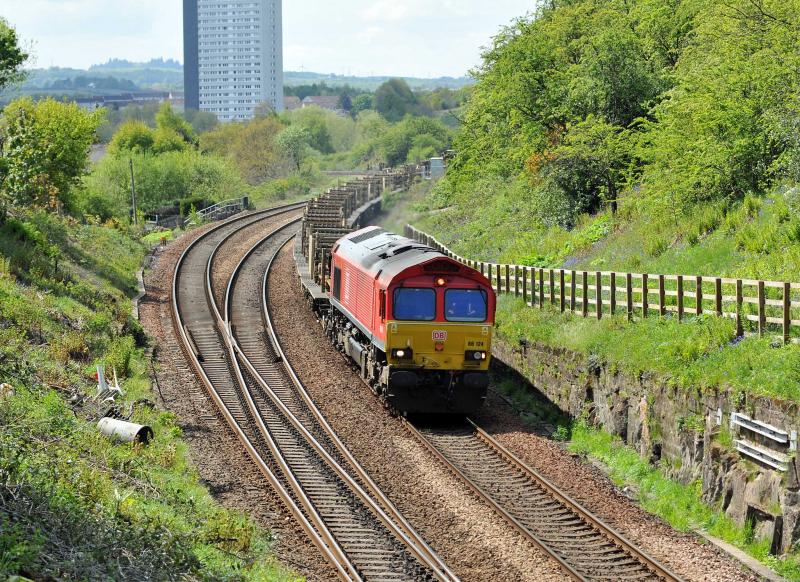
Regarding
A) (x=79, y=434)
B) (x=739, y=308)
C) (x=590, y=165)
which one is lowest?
(x=79, y=434)

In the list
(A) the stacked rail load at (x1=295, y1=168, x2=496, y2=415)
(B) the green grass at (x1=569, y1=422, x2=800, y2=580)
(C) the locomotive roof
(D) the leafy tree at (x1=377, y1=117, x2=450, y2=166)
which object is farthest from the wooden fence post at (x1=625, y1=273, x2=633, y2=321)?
(D) the leafy tree at (x1=377, y1=117, x2=450, y2=166)

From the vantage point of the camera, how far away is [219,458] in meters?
18.9

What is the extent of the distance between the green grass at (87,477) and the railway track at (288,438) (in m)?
1.21

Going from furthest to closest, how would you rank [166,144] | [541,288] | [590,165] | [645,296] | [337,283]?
[166,144], [590,165], [337,283], [541,288], [645,296]

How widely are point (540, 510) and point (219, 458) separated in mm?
5933

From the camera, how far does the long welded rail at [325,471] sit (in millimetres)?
14258

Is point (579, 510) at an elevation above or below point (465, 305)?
below

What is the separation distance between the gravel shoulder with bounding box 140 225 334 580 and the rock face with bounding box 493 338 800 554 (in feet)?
21.1

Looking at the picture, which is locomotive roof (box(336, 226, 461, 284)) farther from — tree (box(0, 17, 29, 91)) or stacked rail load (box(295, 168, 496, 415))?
tree (box(0, 17, 29, 91))

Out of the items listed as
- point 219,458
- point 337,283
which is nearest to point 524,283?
point 337,283

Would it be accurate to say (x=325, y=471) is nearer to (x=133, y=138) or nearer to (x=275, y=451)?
(x=275, y=451)

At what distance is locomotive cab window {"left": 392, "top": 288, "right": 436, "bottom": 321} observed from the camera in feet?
72.6

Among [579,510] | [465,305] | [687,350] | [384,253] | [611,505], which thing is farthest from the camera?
[384,253]

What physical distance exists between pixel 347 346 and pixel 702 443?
11919mm
